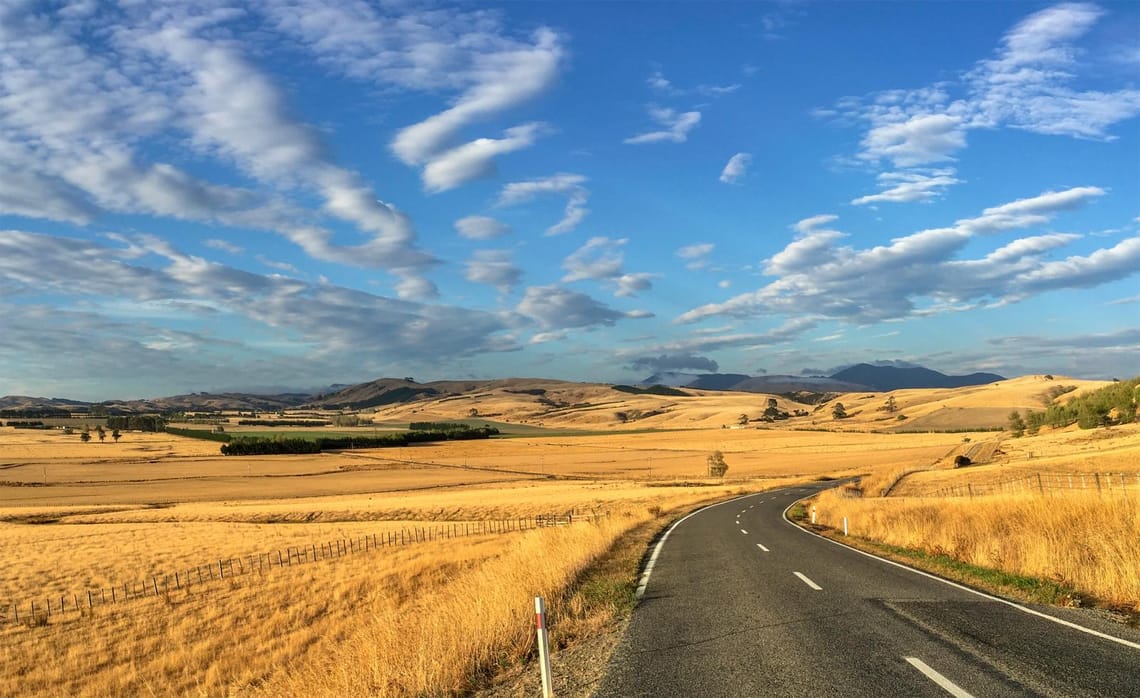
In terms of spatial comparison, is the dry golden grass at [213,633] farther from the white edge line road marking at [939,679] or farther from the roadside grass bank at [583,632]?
the white edge line road marking at [939,679]

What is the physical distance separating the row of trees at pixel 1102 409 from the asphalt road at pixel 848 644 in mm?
79171

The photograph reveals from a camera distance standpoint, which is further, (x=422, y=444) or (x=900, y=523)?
(x=422, y=444)

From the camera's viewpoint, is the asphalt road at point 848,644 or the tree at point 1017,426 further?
the tree at point 1017,426

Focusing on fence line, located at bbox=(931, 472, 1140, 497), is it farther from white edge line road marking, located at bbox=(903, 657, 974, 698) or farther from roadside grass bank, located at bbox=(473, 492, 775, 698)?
white edge line road marking, located at bbox=(903, 657, 974, 698)

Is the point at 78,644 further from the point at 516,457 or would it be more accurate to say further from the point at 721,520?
the point at 516,457

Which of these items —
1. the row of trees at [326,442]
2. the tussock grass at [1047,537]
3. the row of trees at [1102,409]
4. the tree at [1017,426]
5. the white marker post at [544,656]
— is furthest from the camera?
the row of trees at [326,442]

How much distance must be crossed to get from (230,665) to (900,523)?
19.7 m

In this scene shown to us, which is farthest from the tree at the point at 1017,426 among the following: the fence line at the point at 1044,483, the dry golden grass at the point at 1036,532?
the dry golden grass at the point at 1036,532

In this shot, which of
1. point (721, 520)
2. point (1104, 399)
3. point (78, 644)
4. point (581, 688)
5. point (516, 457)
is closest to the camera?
point (581, 688)

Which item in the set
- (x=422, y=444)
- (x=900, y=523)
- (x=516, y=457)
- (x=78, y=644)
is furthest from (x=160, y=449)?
(x=900, y=523)

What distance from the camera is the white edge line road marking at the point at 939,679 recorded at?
6.75 metres

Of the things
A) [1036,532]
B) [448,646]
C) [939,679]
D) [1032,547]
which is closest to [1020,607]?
[1032,547]

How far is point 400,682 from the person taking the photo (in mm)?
8602

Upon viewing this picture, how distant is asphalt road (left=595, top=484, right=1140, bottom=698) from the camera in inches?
282
